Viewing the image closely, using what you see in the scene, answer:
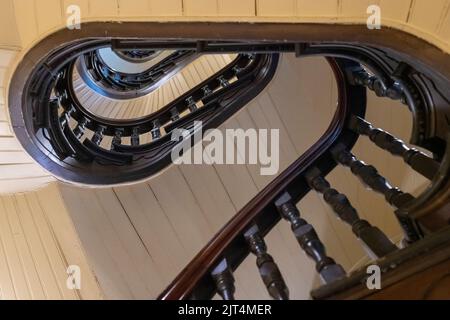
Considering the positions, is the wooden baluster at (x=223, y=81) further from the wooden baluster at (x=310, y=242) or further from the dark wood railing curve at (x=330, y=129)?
the wooden baluster at (x=310, y=242)

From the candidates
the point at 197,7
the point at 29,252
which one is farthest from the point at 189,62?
the point at 197,7

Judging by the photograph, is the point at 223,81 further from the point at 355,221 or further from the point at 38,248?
the point at 355,221

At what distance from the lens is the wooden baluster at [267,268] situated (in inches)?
60.6

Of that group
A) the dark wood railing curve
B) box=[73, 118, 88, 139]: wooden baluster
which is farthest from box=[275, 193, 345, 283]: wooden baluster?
box=[73, 118, 88, 139]: wooden baluster

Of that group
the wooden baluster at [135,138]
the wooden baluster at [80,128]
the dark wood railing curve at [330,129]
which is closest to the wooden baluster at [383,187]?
the dark wood railing curve at [330,129]

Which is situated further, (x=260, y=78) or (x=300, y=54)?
(x=260, y=78)

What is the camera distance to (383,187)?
1.74 metres

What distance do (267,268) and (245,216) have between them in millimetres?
283

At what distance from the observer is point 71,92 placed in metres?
2.67

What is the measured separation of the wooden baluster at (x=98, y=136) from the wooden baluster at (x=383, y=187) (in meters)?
1.82

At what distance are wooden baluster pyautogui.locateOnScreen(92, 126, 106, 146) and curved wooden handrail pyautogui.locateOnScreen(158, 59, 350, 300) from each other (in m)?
1.57

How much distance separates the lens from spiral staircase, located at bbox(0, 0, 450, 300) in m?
1.27

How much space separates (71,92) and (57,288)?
1259mm
